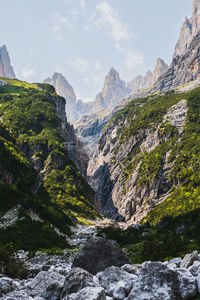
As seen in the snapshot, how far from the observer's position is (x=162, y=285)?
8344 millimetres

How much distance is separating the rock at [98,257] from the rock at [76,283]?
5.22 m

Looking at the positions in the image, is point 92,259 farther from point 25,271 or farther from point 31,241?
point 31,241

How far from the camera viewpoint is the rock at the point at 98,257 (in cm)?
1489

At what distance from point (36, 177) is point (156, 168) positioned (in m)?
56.0

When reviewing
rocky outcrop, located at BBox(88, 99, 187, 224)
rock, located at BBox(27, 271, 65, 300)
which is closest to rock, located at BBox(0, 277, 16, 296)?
rock, located at BBox(27, 271, 65, 300)

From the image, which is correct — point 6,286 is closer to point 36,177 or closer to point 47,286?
point 47,286

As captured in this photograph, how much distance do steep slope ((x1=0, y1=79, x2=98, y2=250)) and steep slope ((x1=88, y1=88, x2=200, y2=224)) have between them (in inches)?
822

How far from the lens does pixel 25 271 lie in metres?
14.8

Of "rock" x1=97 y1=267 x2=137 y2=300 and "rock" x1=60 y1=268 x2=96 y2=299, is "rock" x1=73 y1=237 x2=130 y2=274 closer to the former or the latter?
"rock" x1=97 y1=267 x2=137 y2=300

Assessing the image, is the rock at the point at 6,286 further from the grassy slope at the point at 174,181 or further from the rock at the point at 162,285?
the grassy slope at the point at 174,181

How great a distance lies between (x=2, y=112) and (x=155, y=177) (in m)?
77.3

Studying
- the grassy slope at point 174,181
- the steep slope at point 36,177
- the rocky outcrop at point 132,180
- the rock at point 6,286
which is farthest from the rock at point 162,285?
the rocky outcrop at point 132,180

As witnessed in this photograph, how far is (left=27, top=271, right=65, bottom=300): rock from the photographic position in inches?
388

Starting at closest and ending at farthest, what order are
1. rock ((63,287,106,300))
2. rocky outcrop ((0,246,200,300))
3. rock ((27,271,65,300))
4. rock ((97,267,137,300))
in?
rock ((63,287,106,300)), rocky outcrop ((0,246,200,300)), rock ((97,267,137,300)), rock ((27,271,65,300))
